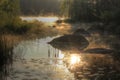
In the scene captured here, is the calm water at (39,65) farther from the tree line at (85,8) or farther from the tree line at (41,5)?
the tree line at (41,5)

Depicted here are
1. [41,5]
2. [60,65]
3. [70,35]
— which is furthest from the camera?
[41,5]

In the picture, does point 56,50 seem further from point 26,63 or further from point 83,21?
point 83,21

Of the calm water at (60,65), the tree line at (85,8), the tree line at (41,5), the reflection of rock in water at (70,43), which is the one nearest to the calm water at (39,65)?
the calm water at (60,65)

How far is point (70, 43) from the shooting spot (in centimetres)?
1800

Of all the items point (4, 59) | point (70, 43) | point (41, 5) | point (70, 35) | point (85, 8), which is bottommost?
point (70, 43)

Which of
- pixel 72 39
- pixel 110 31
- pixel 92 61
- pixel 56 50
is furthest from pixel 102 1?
pixel 92 61

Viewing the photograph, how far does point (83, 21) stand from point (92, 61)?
2472cm

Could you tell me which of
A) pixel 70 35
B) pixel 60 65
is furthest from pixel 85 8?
pixel 60 65

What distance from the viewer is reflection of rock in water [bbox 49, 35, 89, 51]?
55.2 ft

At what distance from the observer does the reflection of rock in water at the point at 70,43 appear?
16834 millimetres

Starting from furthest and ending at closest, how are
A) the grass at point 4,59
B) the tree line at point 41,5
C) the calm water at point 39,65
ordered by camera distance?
the tree line at point 41,5
the grass at point 4,59
the calm water at point 39,65

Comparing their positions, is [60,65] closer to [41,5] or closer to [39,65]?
[39,65]

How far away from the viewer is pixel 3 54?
10914mm

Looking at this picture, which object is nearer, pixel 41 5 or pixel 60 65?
pixel 60 65
